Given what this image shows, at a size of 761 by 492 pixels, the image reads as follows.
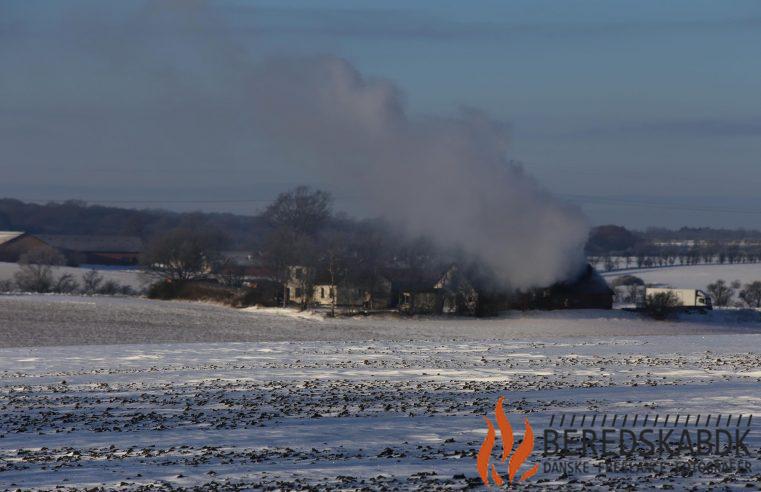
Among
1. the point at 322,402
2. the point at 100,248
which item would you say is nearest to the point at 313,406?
the point at 322,402

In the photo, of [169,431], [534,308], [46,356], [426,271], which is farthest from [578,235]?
[169,431]

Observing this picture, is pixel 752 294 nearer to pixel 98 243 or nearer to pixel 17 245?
pixel 98 243

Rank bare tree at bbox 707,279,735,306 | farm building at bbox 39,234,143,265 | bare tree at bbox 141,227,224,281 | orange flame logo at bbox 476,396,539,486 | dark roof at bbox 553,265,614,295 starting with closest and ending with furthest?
1. orange flame logo at bbox 476,396,539,486
2. dark roof at bbox 553,265,614,295
3. bare tree at bbox 141,227,224,281
4. bare tree at bbox 707,279,735,306
5. farm building at bbox 39,234,143,265

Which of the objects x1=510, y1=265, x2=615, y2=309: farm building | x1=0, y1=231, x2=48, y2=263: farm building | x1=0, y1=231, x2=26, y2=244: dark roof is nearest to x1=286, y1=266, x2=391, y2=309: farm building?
x1=510, y1=265, x2=615, y2=309: farm building

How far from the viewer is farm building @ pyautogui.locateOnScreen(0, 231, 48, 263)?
14338cm

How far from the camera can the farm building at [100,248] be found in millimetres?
151500

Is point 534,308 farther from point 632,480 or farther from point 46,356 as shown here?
point 632,480

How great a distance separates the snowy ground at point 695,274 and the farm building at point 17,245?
248ft

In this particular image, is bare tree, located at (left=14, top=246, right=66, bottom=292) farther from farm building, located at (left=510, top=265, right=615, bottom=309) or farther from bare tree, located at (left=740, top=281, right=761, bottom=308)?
bare tree, located at (left=740, top=281, right=761, bottom=308)

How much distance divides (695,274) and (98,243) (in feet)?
279

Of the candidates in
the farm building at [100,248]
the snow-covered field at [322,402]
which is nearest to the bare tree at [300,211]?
the farm building at [100,248]

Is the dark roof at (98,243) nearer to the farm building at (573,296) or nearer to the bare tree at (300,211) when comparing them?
the bare tree at (300,211)

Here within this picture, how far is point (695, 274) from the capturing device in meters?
147

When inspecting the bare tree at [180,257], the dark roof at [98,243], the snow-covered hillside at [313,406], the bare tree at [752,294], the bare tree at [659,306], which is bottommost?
the snow-covered hillside at [313,406]
